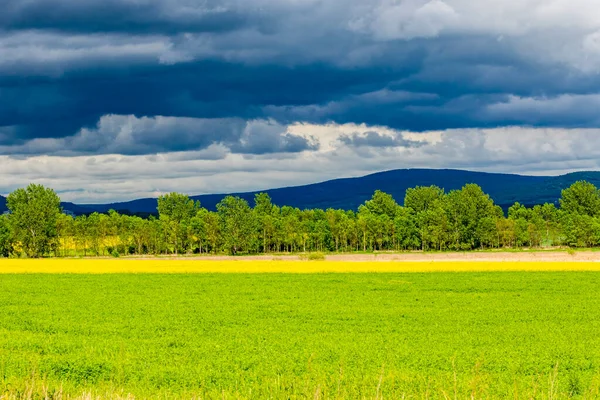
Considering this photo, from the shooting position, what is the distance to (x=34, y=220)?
13700 centimetres

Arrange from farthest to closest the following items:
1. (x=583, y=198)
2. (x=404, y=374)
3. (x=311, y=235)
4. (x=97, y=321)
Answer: (x=583, y=198), (x=311, y=235), (x=97, y=321), (x=404, y=374)

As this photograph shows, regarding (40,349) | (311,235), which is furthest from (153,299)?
(311,235)

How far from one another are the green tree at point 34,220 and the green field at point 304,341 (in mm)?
94760

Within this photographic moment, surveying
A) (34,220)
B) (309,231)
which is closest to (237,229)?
(309,231)

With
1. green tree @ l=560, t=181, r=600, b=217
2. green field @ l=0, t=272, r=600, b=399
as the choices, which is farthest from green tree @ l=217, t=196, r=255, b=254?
green field @ l=0, t=272, r=600, b=399

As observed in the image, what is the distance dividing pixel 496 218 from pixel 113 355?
15702cm

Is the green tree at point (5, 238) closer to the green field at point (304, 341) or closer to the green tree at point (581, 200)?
the green field at point (304, 341)

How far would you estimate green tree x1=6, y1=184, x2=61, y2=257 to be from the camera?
449ft

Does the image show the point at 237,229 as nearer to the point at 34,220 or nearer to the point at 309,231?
the point at 309,231

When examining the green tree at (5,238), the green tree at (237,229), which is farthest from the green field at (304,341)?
the green tree at (5,238)

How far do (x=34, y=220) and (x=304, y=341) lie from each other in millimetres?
126259

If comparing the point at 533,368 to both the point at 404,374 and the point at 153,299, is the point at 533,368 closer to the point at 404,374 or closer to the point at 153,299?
the point at 404,374

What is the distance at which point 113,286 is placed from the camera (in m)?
51.0

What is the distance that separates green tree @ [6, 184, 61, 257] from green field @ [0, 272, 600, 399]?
94760 millimetres
